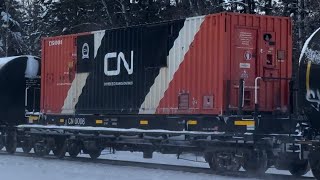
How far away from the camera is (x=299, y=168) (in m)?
14.9

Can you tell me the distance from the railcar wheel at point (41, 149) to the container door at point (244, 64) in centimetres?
794

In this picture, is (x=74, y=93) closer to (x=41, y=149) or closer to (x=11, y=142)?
(x=41, y=149)

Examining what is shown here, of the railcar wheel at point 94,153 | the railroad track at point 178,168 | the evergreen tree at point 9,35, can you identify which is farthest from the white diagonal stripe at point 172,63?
the evergreen tree at point 9,35

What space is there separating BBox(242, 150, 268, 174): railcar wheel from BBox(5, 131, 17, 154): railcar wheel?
10238 millimetres

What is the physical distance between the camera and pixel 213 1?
1373 inches

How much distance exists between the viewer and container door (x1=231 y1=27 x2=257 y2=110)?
50.3ft

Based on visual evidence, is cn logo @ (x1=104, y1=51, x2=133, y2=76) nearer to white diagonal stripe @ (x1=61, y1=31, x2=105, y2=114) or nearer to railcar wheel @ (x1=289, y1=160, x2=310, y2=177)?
white diagonal stripe @ (x1=61, y1=31, x2=105, y2=114)

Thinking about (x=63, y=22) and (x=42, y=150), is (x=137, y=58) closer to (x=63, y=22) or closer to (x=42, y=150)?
(x=42, y=150)

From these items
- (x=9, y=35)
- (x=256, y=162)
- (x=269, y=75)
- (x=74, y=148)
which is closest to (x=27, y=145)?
(x=74, y=148)

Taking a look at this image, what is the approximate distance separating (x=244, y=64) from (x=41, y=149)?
27.9 feet

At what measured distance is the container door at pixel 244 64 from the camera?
1534cm

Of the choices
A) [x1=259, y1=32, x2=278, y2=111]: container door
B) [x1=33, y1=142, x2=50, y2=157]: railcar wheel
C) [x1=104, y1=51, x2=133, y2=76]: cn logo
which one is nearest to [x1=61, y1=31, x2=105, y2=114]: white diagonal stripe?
[x1=104, y1=51, x2=133, y2=76]: cn logo

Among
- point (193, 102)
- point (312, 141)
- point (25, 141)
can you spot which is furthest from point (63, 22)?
point (312, 141)

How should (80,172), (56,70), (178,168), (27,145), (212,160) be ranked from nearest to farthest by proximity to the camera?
(80,172), (212,160), (178,168), (56,70), (27,145)
